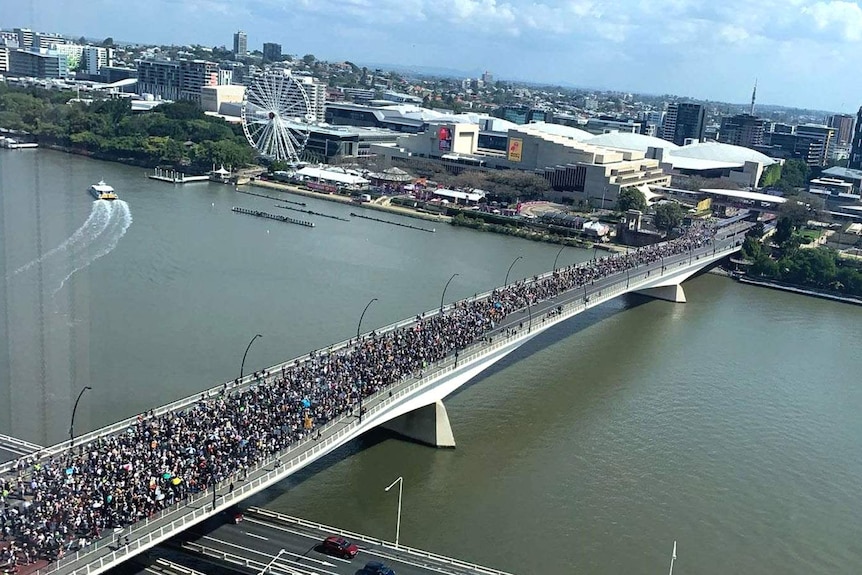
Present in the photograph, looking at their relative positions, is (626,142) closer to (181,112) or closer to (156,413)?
(181,112)

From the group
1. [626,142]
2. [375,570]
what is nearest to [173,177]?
[626,142]

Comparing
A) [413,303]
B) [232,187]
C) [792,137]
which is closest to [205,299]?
[413,303]

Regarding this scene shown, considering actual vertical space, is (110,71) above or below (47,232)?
above

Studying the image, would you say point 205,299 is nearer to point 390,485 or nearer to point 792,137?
point 390,485

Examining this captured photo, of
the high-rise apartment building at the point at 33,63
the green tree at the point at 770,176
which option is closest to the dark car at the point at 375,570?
the high-rise apartment building at the point at 33,63

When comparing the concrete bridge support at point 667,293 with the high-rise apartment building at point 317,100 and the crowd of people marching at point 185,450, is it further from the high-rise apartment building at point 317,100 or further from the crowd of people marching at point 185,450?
the high-rise apartment building at point 317,100

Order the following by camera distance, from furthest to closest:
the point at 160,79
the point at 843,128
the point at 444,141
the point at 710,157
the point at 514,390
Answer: the point at 843,128 < the point at 160,79 < the point at 710,157 < the point at 444,141 < the point at 514,390

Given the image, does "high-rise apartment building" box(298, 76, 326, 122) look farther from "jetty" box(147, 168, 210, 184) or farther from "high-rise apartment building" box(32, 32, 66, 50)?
"high-rise apartment building" box(32, 32, 66, 50)
